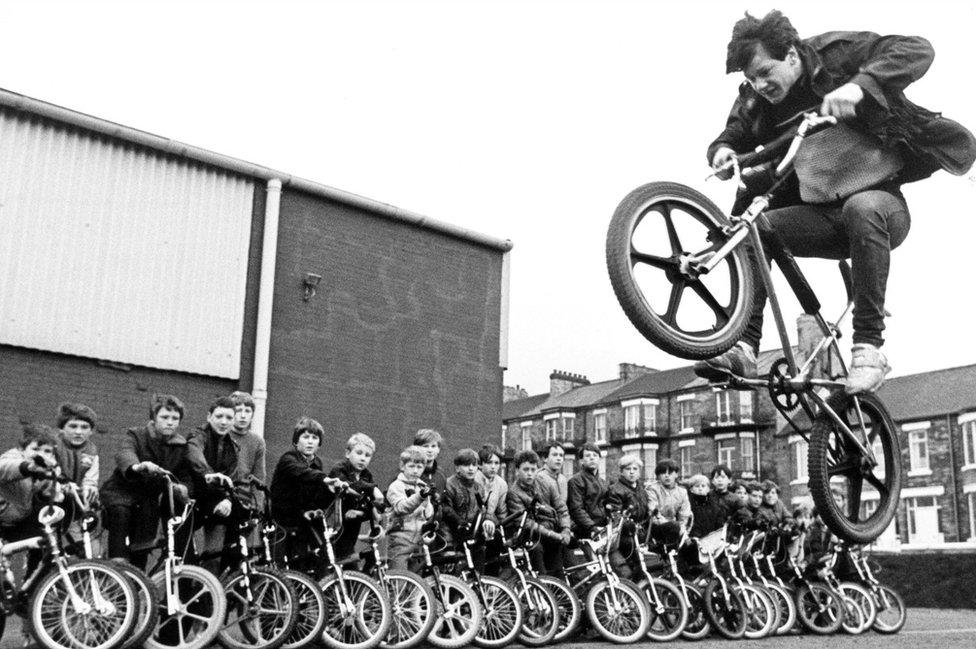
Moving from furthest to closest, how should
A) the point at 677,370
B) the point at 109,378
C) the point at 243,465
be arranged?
the point at 677,370, the point at 109,378, the point at 243,465

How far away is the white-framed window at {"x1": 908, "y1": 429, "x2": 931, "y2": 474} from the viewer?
43.4 m

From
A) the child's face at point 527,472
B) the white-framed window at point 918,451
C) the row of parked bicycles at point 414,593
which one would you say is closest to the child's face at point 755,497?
the row of parked bicycles at point 414,593

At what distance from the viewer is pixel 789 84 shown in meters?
4.11

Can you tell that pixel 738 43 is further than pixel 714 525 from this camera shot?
No

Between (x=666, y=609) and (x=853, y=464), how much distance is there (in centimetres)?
778

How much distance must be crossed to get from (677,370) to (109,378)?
5026 cm

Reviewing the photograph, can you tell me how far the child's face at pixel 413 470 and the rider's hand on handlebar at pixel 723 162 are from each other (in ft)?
21.0

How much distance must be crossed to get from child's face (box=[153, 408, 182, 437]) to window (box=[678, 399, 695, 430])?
2004 inches

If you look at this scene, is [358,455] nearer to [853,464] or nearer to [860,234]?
[853,464]

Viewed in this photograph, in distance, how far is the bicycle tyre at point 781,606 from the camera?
13.0 meters

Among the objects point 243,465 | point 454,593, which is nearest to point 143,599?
point 243,465

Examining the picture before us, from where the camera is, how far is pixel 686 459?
188 feet

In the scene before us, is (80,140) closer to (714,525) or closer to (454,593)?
(454,593)

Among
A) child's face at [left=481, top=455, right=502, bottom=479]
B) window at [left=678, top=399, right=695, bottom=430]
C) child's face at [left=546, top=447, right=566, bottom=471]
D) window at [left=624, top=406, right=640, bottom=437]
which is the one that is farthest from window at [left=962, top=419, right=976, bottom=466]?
child's face at [left=481, top=455, right=502, bottom=479]
